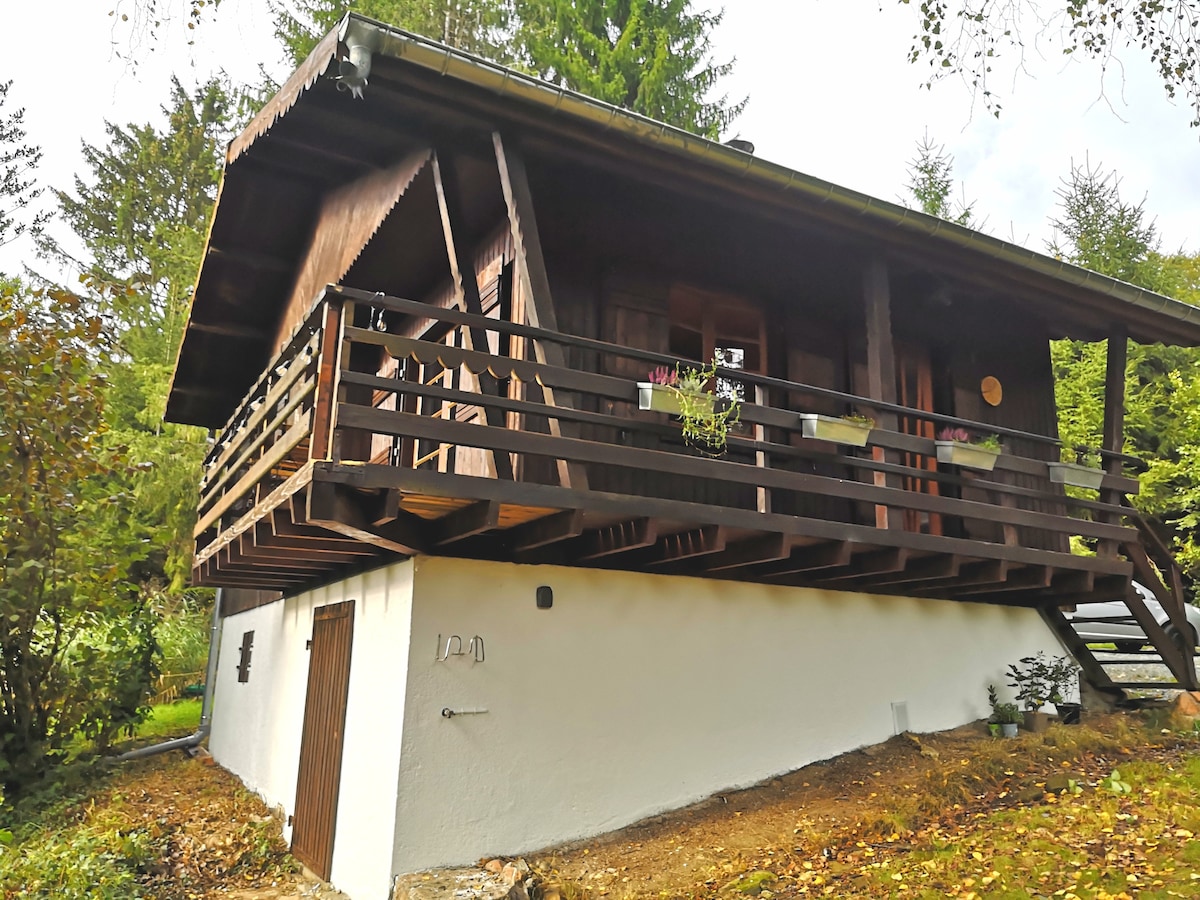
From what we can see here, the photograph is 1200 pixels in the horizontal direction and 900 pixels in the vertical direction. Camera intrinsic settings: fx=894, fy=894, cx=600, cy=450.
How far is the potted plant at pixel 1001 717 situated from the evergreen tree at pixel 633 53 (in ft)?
46.8

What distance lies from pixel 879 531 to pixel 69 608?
9.15 metres

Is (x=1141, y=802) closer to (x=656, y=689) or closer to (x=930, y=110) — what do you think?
(x=656, y=689)

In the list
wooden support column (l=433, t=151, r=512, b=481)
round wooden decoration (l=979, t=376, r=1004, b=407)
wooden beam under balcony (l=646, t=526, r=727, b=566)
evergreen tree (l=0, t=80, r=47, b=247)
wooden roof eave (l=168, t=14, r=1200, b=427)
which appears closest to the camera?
wooden roof eave (l=168, t=14, r=1200, b=427)

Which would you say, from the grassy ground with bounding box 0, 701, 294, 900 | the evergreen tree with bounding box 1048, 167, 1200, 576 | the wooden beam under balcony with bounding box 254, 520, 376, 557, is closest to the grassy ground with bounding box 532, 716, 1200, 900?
the wooden beam under balcony with bounding box 254, 520, 376, 557

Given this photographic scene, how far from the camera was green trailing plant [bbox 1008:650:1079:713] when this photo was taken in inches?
372

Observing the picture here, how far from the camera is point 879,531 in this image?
289 inches

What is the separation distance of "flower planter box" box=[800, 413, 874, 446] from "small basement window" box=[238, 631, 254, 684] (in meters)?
8.56

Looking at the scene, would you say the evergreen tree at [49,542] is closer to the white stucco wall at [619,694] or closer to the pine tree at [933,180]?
the white stucco wall at [619,694]

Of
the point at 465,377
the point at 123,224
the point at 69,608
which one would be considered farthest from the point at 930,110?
the point at 123,224

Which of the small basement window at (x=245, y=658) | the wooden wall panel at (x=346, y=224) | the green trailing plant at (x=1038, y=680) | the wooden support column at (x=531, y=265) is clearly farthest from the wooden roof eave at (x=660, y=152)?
the small basement window at (x=245, y=658)

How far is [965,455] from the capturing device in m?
7.86

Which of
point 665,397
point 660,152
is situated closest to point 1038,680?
point 665,397

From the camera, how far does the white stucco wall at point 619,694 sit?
21.0ft

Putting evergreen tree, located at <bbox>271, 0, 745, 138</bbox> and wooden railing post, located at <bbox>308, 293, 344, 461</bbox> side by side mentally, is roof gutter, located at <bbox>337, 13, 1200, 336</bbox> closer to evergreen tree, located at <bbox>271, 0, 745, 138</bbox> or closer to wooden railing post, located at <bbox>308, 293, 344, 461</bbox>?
wooden railing post, located at <bbox>308, 293, 344, 461</bbox>
